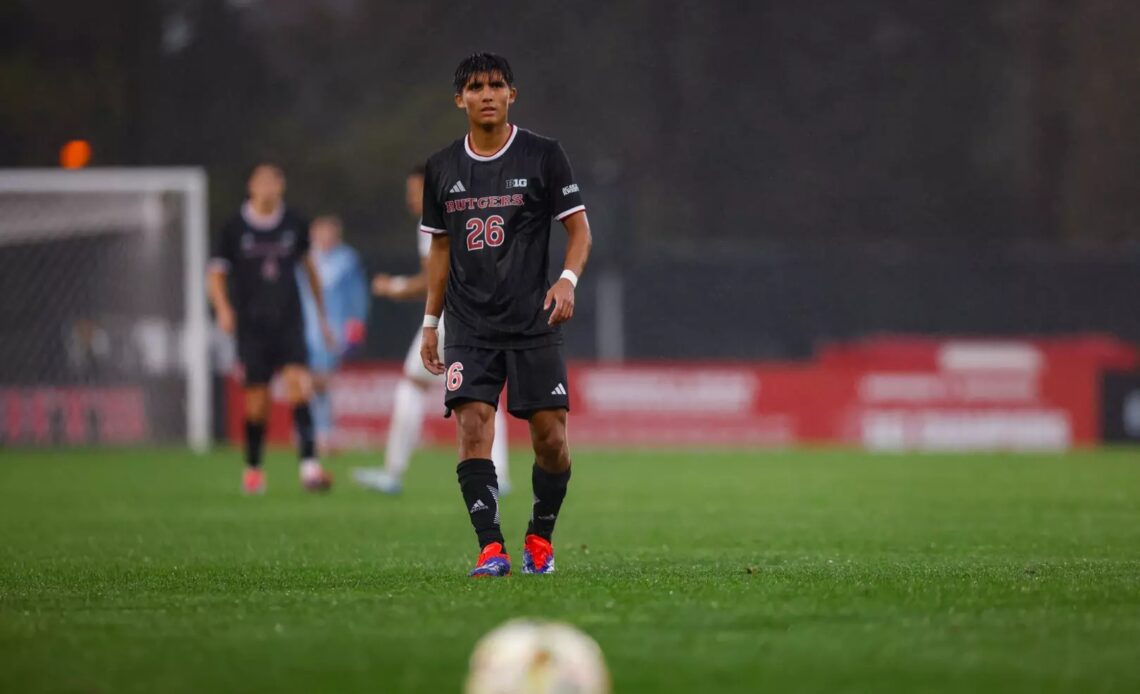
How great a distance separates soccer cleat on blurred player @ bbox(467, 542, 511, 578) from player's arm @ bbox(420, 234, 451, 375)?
31.9 inches

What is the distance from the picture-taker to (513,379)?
306 inches

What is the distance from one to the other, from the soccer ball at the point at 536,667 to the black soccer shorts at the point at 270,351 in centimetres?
962

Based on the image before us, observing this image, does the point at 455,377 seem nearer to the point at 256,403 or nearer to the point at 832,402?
the point at 256,403

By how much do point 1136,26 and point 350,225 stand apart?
12.9 metres

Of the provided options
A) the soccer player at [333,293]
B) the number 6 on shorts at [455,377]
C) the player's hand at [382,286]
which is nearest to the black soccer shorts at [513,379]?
the number 6 on shorts at [455,377]

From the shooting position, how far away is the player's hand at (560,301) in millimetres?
7551

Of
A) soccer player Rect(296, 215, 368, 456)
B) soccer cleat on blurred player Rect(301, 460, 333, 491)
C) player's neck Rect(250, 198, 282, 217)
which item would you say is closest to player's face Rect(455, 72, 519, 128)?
player's neck Rect(250, 198, 282, 217)

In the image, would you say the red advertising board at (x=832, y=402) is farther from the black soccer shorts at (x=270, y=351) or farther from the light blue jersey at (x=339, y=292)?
the black soccer shorts at (x=270, y=351)

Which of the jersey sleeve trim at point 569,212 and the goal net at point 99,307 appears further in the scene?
the goal net at point 99,307

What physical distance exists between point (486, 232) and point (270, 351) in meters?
6.51

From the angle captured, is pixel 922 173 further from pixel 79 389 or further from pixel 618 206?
pixel 79 389

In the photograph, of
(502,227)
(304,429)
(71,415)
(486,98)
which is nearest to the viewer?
(486,98)

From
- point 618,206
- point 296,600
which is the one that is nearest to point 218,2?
point 618,206

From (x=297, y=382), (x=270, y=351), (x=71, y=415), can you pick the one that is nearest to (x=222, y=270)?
(x=270, y=351)
